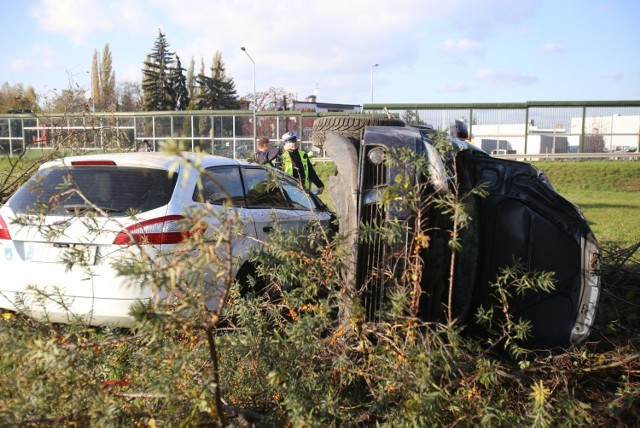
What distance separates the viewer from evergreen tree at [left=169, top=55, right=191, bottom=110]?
62.7 metres

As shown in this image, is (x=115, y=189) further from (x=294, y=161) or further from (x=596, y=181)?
(x=596, y=181)

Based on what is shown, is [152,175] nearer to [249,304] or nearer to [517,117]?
[249,304]

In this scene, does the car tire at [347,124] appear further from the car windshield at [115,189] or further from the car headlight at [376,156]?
the car windshield at [115,189]

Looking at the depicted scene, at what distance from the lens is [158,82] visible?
61250 millimetres

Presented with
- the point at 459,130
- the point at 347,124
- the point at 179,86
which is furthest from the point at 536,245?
the point at 179,86

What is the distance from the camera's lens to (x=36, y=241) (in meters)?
4.75

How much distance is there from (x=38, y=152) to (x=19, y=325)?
5299mm

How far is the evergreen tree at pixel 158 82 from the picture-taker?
61.0m

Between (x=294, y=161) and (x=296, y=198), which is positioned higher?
(x=294, y=161)

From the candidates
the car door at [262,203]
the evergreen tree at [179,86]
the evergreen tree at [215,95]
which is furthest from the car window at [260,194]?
the evergreen tree at [179,86]

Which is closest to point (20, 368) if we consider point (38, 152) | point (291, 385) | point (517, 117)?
point (291, 385)

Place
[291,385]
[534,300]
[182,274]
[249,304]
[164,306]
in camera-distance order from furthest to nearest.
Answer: [534,300] → [249,304] → [291,385] → [164,306] → [182,274]

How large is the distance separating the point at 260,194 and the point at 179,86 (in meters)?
60.9

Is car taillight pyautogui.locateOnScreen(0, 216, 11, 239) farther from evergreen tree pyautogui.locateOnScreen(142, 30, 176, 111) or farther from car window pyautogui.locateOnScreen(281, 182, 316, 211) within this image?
evergreen tree pyautogui.locateOnScreen(142, 30, 176, 111)
